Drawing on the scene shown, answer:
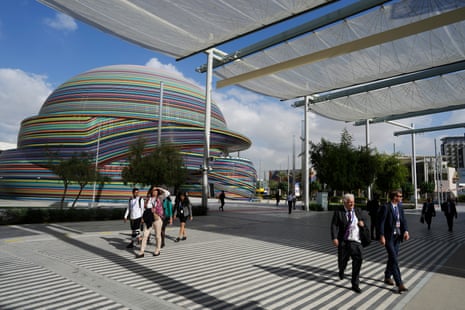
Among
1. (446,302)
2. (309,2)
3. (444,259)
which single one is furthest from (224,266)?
(309,2)

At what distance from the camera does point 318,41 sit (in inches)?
734

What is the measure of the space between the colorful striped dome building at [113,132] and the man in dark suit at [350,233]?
2309 centimetres

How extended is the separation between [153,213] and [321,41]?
1506 cm

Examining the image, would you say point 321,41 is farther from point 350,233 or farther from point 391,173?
point 391,173

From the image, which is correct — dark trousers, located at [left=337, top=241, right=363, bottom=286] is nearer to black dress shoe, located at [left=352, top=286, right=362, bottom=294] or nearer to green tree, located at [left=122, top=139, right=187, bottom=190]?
black dress shoe, located at [left=352, top=286, right=362, bottom=294]

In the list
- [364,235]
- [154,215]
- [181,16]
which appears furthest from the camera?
[181,16]

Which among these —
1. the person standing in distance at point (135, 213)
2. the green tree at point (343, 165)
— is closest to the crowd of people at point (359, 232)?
Answer: the person standing in distance at point (135, 213)

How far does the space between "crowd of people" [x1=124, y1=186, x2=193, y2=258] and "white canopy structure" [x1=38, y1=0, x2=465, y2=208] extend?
8.64 metres

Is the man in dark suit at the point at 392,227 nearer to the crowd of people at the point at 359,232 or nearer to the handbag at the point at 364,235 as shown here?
the crowd of people at the point at 359,232

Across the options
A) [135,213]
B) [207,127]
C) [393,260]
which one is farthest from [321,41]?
[393,260]

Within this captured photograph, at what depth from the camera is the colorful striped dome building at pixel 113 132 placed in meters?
31.1

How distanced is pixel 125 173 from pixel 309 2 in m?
13.5

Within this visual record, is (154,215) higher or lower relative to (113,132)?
lower

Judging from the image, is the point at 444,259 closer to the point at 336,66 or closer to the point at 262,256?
the point at 262,256
